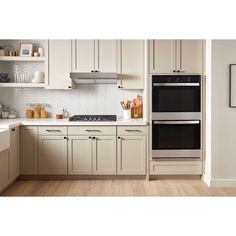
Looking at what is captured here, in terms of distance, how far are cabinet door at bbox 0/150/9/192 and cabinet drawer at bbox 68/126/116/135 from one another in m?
0.92

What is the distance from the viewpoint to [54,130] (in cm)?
467

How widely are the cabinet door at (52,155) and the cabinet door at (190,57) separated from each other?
190 cm

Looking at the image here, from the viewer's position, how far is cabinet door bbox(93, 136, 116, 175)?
473cm

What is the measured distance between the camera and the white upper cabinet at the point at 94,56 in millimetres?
4926

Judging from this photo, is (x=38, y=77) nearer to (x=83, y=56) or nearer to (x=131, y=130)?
(x=83, y=56)

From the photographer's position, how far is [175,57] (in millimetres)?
4668

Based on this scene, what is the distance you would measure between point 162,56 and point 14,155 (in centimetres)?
233

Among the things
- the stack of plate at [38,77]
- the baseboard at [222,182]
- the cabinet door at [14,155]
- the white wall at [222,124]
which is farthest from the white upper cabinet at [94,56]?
the baseboard at [222,182]

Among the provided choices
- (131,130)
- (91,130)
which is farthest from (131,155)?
(91,130)

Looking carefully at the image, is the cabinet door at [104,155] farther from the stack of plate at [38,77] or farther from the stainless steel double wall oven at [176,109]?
the stack of plate at [38,77]
